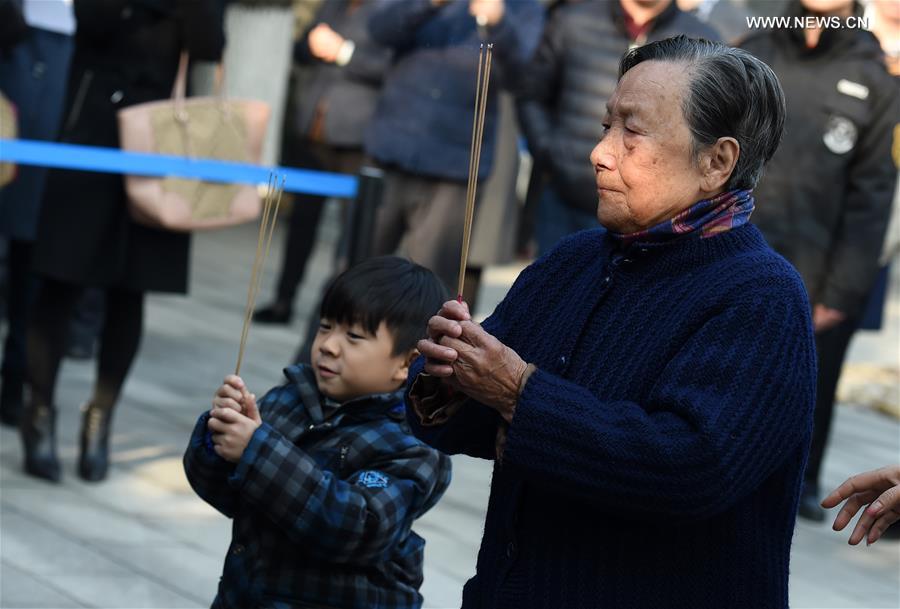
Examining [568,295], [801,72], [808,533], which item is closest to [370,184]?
[801,72]

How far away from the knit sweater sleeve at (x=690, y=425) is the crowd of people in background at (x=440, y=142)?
2.98m

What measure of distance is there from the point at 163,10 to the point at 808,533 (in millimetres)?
3048

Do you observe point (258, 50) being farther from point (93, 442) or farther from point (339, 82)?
point (93, 442)

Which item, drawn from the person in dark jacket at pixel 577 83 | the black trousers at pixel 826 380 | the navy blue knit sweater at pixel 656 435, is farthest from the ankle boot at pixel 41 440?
the navy blue knit sweater at pixel 656 435

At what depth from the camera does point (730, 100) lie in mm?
2273

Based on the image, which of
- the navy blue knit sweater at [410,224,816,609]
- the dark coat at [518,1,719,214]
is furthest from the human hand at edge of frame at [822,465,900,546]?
the dark coat at [518,1,719,214]

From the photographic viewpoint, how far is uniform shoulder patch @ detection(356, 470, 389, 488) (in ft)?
9.61

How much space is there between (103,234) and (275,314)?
385cm

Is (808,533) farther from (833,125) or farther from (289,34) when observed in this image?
(289,34)

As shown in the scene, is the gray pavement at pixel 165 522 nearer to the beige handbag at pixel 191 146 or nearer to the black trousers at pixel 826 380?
the black trousers at pixel 826 380

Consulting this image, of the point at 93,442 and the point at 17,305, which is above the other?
the point at 17,305

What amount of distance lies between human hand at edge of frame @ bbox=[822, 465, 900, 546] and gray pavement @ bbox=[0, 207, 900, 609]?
85.2 inches

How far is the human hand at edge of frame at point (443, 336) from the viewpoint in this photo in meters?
2.19

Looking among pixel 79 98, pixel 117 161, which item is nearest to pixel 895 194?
pixel 117 161
